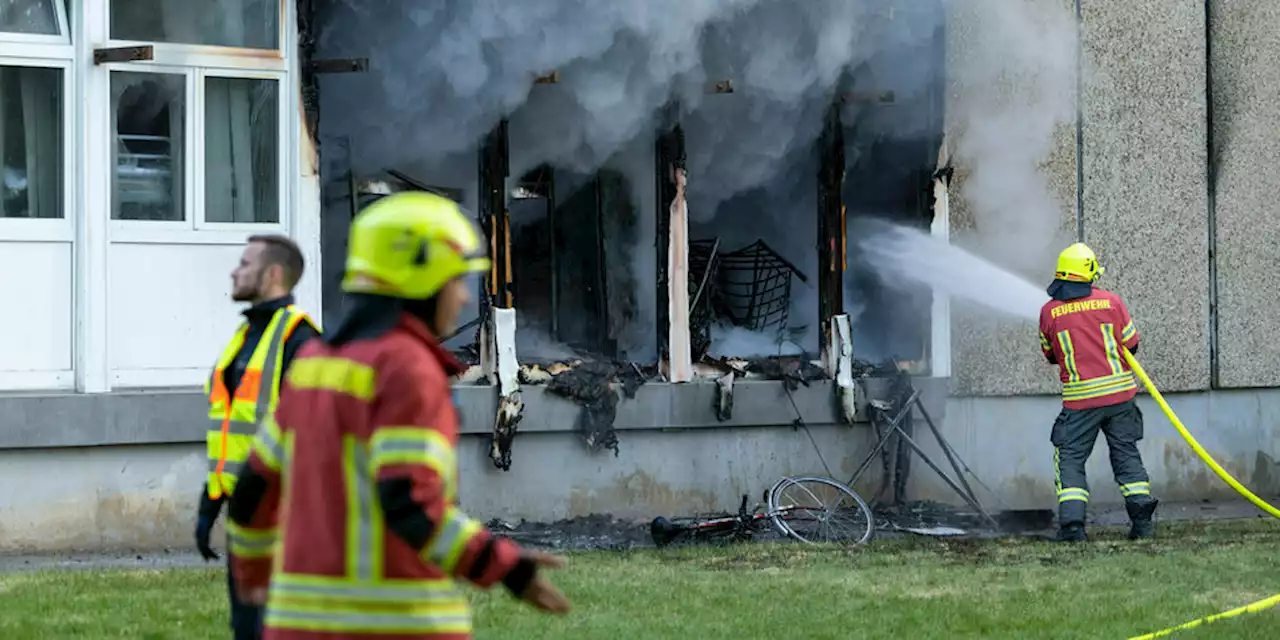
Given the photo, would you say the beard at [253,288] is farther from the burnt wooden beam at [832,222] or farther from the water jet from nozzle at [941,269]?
the water jet from nozzle at [941,269]

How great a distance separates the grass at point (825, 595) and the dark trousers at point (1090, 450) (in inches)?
14.0

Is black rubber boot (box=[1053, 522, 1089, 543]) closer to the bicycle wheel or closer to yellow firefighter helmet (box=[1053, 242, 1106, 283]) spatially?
the bicycle wheel

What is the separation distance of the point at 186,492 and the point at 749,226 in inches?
184

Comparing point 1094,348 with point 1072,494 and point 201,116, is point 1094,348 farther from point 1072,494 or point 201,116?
point 201,116

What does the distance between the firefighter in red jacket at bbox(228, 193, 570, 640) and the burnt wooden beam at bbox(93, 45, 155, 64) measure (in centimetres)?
689

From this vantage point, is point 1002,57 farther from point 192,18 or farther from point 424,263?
point 424,263

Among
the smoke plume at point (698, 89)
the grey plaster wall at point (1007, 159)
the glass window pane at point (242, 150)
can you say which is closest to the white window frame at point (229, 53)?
the glass window pane at point (242, 150)

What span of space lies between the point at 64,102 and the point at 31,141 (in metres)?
0.30

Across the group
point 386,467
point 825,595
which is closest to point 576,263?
point 825,595

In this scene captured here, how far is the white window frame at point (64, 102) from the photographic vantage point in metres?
9.90

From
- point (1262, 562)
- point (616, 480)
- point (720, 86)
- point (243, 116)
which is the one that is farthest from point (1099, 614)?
point (243, 116)

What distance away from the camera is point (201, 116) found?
1032cm

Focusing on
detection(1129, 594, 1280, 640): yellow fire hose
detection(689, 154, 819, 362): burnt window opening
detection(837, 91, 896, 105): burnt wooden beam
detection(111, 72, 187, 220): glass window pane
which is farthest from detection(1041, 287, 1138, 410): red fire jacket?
detection(111, 72, 187, 220): glass window pane

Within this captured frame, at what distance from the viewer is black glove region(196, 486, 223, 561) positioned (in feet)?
17.1
